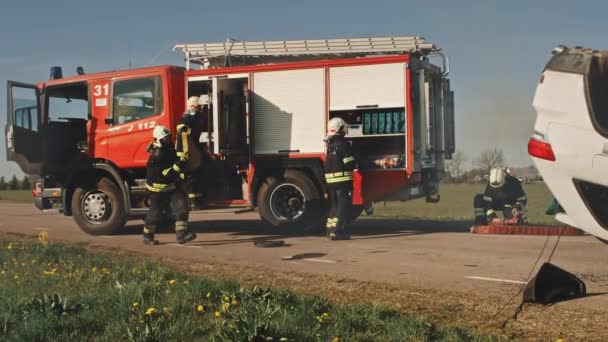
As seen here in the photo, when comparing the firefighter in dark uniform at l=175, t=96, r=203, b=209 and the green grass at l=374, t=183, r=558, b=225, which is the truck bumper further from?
the green grass at l=374, t=183, r=558, b=225

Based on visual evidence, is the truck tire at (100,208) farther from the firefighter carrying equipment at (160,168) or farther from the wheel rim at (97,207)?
the firefighter carrying equipment at (160,168)

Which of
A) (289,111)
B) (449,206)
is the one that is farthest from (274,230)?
(449,206)

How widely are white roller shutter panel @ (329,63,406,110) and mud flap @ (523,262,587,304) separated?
509 centimetres

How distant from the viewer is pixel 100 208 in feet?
36.4

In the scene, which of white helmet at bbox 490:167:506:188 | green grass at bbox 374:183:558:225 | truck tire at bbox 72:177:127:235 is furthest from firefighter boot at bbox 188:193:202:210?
white helmet at bbox 490:167:506:188

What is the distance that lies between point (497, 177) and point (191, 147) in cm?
587

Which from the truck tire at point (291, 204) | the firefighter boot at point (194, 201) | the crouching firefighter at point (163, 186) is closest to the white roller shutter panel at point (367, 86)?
the truck tire at point (291, 204)

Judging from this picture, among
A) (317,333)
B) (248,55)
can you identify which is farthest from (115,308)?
(248,55)

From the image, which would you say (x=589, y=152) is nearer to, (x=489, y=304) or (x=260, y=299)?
(x=489, y=304)

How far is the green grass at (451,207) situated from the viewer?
17.2 metres

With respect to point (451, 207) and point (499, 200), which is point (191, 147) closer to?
point (499, 200)

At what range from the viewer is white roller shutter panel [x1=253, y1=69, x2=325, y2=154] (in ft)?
34.5

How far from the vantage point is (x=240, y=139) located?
1096 centimetres

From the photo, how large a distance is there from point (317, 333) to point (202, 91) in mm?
7450
